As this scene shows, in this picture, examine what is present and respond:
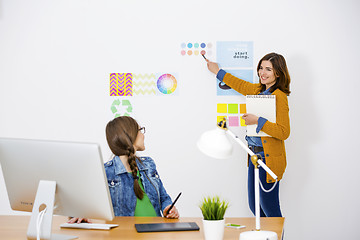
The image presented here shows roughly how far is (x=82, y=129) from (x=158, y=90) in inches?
27.1

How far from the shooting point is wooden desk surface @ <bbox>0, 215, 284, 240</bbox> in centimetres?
173

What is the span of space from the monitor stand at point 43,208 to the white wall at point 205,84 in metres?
1.88

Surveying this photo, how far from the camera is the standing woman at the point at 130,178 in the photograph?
2170 mm

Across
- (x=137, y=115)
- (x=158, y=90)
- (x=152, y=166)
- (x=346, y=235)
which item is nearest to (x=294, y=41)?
(x=158, y=90)

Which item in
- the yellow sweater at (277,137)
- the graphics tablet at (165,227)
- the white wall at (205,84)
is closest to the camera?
the graphics tablet at (165,227)

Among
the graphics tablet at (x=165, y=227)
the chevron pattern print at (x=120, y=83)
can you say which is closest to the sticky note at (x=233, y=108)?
the chevron pattern print at (x=120, y=83)

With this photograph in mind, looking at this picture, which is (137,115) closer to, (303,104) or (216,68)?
(216,68)

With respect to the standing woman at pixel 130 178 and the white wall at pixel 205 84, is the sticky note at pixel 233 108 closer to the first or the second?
the white wall at pixel 205 84

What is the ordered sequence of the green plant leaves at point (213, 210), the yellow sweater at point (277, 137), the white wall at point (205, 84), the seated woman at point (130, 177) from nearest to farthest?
the green plant leaves at point (213, 210) < the seated woman at point (130, 177) < the yellow sweater at point (277, 137) < the white wall at point (205, 84)

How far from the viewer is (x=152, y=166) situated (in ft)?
7.48

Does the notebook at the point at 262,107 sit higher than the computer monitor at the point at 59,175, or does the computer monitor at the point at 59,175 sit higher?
the notebook at the point at 262,107

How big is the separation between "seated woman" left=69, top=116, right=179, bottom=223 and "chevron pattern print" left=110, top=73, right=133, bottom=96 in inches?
51.7

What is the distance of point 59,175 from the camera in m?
1.66

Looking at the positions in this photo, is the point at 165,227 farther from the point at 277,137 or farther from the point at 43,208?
the point at 277,137
